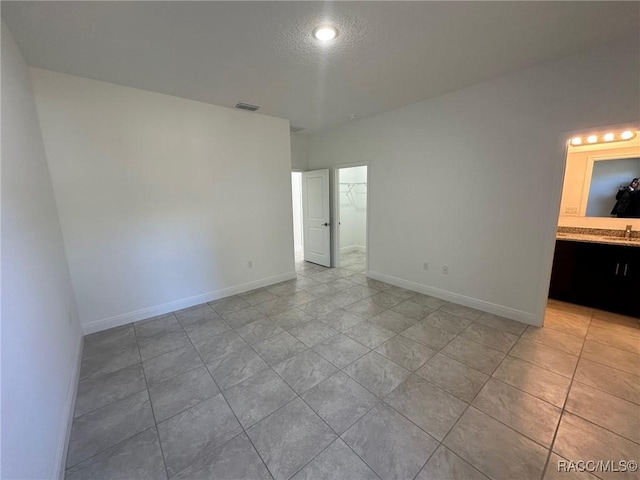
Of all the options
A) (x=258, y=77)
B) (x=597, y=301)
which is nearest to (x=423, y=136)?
(x=258, y=77)

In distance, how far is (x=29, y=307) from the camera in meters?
1.48

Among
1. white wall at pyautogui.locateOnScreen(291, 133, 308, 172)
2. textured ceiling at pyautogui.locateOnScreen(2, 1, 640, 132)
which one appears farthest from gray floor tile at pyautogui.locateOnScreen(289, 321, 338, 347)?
white wall at pyautogui.locateOnScreen(291, 133, 308, 172)

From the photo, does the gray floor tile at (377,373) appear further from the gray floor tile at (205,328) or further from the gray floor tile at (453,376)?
the gray floor tile at (205,328)

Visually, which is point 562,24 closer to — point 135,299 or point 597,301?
point 597,301

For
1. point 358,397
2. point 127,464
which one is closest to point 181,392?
point 127,464

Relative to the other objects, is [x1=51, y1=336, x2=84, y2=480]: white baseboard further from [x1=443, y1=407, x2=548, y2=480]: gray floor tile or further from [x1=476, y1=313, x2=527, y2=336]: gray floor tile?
[x1=476, y1=313, x2=527, y2=336]: gray floor tile

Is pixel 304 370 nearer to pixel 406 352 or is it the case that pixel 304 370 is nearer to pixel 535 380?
pixel 406 352

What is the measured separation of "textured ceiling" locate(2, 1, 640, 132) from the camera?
5.66 ft

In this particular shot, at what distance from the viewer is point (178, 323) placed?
312cm

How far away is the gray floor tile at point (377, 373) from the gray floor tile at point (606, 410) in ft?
3.75

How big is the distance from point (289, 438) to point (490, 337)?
2.25m

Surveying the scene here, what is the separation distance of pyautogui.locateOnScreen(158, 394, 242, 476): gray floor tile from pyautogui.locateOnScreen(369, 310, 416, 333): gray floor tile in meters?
1.81

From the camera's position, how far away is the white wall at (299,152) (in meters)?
5.30

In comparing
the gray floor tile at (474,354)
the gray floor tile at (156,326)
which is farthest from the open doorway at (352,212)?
the gray floor tile at (156,326)
